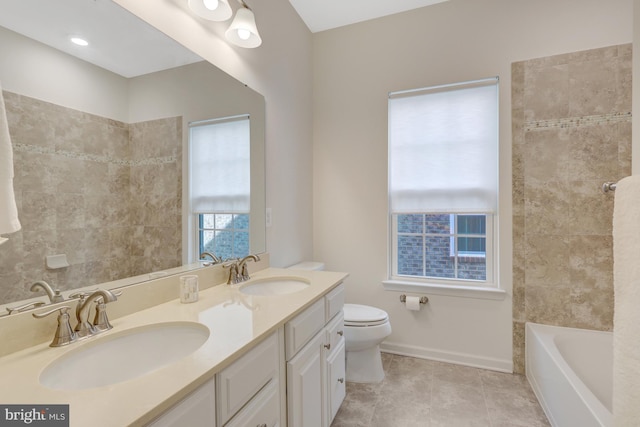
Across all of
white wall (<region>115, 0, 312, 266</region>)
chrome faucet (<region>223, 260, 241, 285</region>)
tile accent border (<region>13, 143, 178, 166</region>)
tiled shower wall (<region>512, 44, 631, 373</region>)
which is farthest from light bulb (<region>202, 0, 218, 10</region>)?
tiled shower wall (<region>512, 44, 631, 373</region>)

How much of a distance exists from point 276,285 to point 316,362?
495 mm

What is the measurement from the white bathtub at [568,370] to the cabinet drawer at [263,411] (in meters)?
1.35

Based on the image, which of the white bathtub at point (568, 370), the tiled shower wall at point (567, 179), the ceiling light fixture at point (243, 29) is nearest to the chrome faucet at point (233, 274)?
the ceiling light fixture at point (243, 29)

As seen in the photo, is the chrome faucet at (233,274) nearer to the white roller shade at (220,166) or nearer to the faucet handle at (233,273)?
the faucet handle at (233,273)

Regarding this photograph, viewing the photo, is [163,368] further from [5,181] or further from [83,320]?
[5,181]

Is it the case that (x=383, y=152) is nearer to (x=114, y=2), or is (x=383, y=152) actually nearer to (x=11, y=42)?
(x=114, y=2)

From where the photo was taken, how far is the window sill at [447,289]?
2227 mm

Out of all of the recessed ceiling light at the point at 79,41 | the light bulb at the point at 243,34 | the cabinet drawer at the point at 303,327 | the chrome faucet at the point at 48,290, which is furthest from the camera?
the light bulb at the point at 243,34

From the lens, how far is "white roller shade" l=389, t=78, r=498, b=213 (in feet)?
7.43

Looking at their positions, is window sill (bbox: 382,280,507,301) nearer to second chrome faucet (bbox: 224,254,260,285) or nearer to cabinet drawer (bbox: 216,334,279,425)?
second chrome faucet (bbox: 224,254,260,285)

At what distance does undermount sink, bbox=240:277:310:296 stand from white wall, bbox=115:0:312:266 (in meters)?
0.40

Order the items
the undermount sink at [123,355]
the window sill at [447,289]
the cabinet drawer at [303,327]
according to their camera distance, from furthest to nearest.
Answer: the window sill at [447,289] < the cabinet drawer at [303,327] < the undermount sink at [123,355]

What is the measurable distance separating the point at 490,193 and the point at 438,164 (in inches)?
17.6

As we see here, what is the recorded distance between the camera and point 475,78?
227 cm
